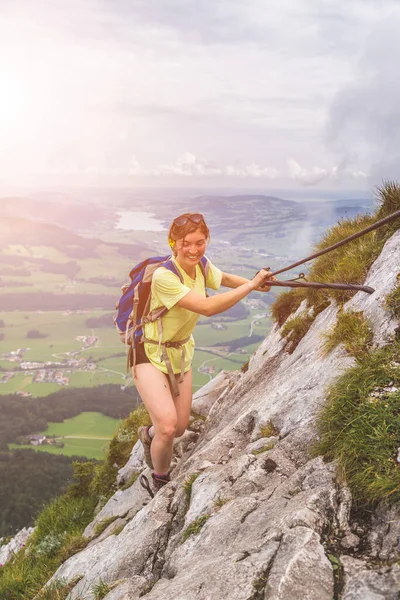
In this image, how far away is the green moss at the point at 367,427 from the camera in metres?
4.30

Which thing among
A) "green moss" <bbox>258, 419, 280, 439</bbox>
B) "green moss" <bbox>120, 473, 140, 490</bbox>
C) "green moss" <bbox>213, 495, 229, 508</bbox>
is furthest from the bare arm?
"green moss" <bbox>120, 473, 140, 490</bbox>

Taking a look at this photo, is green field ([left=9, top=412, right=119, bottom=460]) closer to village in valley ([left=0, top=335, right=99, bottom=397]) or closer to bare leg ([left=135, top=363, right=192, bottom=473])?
village in valley ([left=0, top=335, right=99, bottom=397])

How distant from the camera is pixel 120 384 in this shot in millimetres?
166750

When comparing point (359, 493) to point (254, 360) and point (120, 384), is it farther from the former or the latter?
point (120, 384)

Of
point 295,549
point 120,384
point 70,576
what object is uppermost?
point 295,549

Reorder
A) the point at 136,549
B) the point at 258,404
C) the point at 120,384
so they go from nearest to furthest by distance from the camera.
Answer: the point at 136,549, the point at 258,404, the point at 120,384

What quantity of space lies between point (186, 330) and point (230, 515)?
3.43 m

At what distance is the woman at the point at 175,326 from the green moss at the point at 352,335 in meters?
1.21

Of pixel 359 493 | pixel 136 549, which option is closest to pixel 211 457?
pixel 136 549

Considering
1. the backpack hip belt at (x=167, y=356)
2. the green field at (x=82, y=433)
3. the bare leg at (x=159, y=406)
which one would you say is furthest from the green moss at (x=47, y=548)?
the green field at (x=82, y=433)

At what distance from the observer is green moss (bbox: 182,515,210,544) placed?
5.48 metres

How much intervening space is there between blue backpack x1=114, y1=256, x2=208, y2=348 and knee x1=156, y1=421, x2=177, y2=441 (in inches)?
56.3

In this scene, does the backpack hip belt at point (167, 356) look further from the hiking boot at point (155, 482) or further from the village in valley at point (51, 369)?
the village in valley at point (51, 369)

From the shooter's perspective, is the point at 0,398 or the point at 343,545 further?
the point at 0,398
